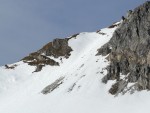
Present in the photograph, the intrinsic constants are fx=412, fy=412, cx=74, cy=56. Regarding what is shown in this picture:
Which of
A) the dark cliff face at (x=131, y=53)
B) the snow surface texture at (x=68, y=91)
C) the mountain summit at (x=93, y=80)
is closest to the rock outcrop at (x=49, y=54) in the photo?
the mountain summit at (x=93, y=80)

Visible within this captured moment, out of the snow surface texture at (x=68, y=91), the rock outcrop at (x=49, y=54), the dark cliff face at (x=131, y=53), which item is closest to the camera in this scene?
the snow surface texture at (x=68, y=91)

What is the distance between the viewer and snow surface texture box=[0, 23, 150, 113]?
243ft

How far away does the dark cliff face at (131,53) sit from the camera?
77875mm

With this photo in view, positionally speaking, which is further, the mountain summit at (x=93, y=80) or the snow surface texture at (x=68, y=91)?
the mountain summit at (x=93, y=80)

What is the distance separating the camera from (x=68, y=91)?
276ft

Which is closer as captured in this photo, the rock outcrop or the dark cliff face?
the dark cliff face

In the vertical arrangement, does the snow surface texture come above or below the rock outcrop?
below

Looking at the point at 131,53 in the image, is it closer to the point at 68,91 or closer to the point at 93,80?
the point at 93,80

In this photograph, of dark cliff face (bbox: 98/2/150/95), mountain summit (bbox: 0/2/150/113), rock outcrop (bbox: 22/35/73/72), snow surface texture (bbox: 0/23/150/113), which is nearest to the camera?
snow surface texture (bbox: 0/23/150/113)

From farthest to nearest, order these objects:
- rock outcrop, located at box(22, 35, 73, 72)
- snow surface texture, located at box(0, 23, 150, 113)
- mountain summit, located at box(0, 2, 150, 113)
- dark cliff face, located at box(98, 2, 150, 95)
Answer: rock outcrop, located at box(22, 35, 73, 72), dark cliff face, located at box(98, 2, 150, 95), mountain summit, located at box(0, 2, 150, 113), snow surface texture, located at box(0, 23, 150, 113)

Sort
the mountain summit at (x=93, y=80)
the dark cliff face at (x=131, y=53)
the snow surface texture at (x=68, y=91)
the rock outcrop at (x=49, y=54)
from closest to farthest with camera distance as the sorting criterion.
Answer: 1. the snow surface texture at (x=68, y=91)
2. the mountain summit at (x=93, y=80)
3. the dark cliff face at (x=131, y=53)
4. the rock outcrop at (x=49, y=54)

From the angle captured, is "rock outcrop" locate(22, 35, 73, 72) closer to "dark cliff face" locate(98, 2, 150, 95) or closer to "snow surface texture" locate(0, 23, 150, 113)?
"snow surface texture" locate(0, 23, 150, 113)

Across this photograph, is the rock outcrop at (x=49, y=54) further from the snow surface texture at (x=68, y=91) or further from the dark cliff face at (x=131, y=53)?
the dark cliff face at (x=131, y=53)

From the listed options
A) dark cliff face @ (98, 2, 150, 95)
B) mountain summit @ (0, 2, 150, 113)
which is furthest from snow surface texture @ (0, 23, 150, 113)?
dark cliff face @ (98, 2, 150, 95)
